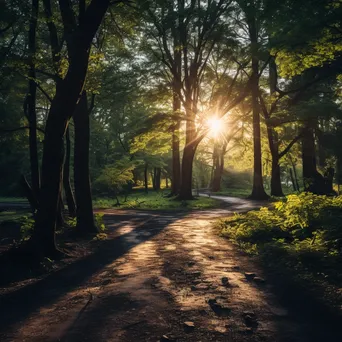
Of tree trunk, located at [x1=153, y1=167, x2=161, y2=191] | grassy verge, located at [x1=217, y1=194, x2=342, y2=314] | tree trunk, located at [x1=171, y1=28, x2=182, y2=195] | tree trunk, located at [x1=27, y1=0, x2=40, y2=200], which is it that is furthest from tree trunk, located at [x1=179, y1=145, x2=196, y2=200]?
tree trunk, located at [x1=153, y1=167, x2=161, y2=191]

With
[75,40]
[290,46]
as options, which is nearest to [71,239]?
[75,40]

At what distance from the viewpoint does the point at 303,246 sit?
754 centimetres

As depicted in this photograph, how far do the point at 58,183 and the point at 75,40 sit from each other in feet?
11.2

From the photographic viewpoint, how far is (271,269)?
21.9 feet

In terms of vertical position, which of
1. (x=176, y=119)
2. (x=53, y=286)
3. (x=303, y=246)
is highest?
Answer: (x=176, y=119)

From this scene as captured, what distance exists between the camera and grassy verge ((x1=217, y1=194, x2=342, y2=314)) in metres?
5.40

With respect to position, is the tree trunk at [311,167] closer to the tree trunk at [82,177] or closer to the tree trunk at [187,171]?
the tree trunk at [187,171]

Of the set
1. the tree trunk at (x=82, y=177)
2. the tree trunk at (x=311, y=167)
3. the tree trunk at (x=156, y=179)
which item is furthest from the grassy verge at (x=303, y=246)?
the tree trunk at (x=156, y=179)

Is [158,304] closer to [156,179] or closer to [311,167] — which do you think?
[311,167]

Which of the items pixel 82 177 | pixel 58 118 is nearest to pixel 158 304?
pixel 58 118

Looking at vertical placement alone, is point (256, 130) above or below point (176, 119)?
below

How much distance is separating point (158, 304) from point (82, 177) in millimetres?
7743

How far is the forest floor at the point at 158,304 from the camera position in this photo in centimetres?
385

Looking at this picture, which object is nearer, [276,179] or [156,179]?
[276,179]
